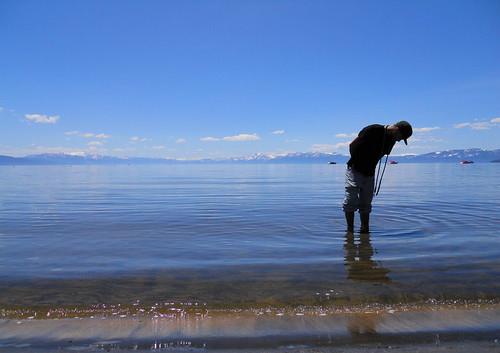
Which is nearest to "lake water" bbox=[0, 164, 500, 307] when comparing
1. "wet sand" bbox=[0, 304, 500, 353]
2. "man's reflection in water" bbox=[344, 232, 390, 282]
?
"man's reflection in water" bbox=[344, 232, 390, 282]

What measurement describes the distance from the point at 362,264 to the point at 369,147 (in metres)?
2.76

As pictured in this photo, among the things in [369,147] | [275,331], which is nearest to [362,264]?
[369,147]

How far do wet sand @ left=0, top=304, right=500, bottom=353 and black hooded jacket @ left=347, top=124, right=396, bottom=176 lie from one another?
4252mm

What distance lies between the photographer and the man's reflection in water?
5.87 m

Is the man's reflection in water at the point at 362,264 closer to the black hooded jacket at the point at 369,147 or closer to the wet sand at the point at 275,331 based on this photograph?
the wet sand at the point at 275,331

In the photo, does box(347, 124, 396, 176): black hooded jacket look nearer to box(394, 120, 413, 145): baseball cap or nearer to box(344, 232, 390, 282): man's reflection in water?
box(394, 120, 413, 145): baseball cap

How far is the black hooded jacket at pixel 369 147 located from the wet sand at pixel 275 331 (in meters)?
4.25

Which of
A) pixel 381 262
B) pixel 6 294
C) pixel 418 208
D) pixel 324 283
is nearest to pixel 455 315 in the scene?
pixel 324 283

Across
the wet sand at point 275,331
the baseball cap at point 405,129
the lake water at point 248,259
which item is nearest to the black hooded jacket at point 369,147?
the baseball cap at point 405,129

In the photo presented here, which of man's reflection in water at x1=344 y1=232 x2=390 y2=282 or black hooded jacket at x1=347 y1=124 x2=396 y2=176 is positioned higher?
black hooded jacket at x1=347 y1=124 x2=396 y2=176

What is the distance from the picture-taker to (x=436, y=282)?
5.59m

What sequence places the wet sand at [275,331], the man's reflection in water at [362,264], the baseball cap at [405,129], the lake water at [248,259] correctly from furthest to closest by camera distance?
the baseball cap at [405,129]
the man's reflection in water at [362,264]
the lake water at [248,259]
the wet sand at [275,331]

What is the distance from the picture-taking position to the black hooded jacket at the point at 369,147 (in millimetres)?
8352

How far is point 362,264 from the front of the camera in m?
6.55
